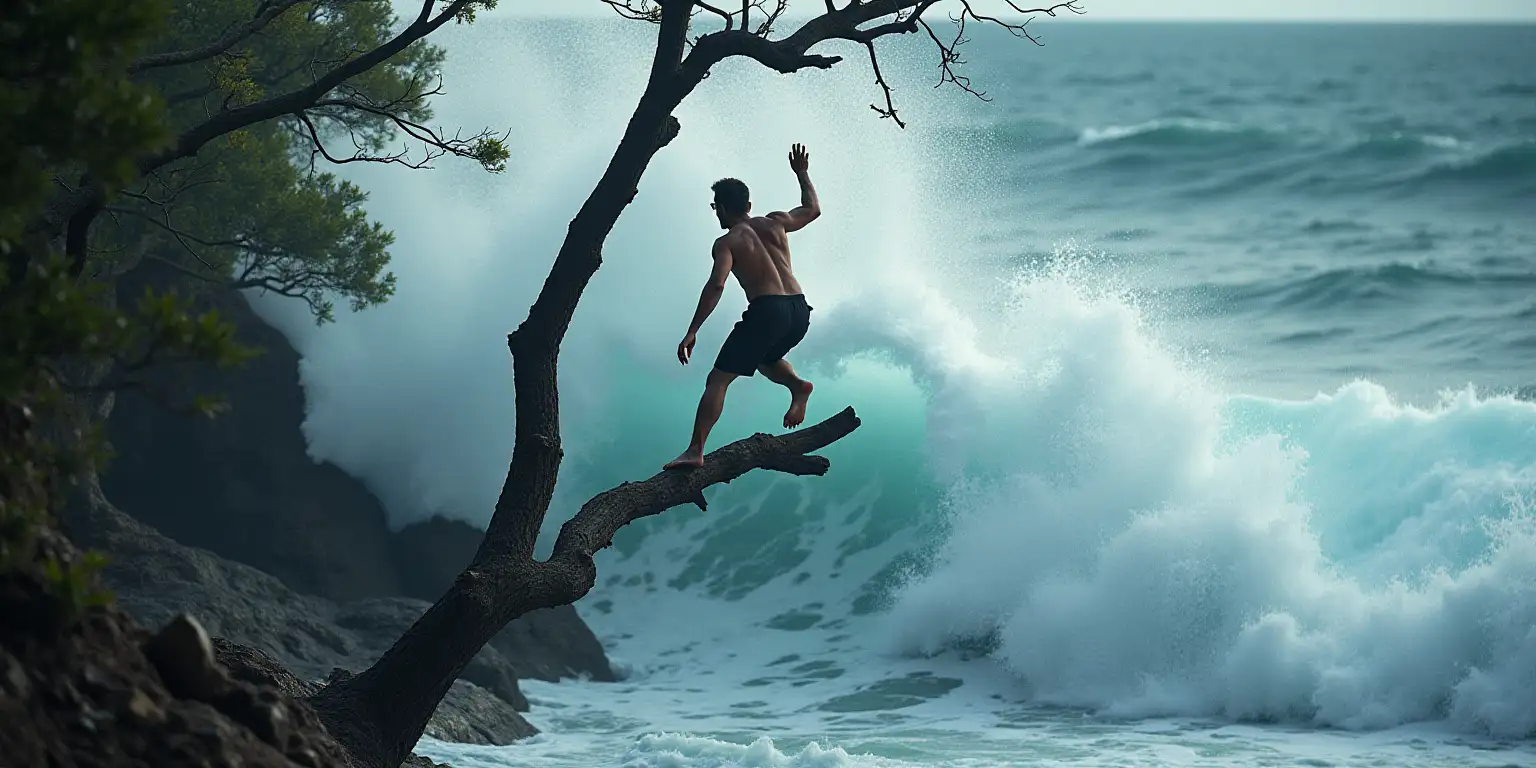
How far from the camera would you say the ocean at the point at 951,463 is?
10.9 meters

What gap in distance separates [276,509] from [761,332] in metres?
8.26

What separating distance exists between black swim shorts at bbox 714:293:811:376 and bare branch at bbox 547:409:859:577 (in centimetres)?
31

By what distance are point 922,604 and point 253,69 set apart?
6742mm

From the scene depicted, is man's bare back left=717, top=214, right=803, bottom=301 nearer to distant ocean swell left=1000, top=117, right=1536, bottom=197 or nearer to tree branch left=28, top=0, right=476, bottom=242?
tree branch left=28, top=0, right=476, bottom=242

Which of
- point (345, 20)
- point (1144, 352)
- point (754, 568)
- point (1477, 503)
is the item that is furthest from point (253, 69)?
point (1477, 503)

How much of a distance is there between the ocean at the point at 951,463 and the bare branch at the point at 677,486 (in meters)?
2.81

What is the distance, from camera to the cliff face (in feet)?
42.6

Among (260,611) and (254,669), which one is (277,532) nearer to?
(260,611)

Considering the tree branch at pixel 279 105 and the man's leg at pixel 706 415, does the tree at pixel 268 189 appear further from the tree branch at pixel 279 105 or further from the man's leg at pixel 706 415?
the man's leg at pixel 706 415

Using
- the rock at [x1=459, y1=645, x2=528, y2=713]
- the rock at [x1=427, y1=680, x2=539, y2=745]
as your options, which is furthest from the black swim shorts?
the rock at [x1=459, y1=645, x2=528, y2=713]

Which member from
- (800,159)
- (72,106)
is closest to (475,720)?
(800,159)

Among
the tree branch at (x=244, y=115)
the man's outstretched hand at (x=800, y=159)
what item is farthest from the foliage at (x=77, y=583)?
the man's outstretched hand at (x=800, y=159)

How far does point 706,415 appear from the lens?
6.27m

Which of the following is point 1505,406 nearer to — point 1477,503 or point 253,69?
point 1477,503
